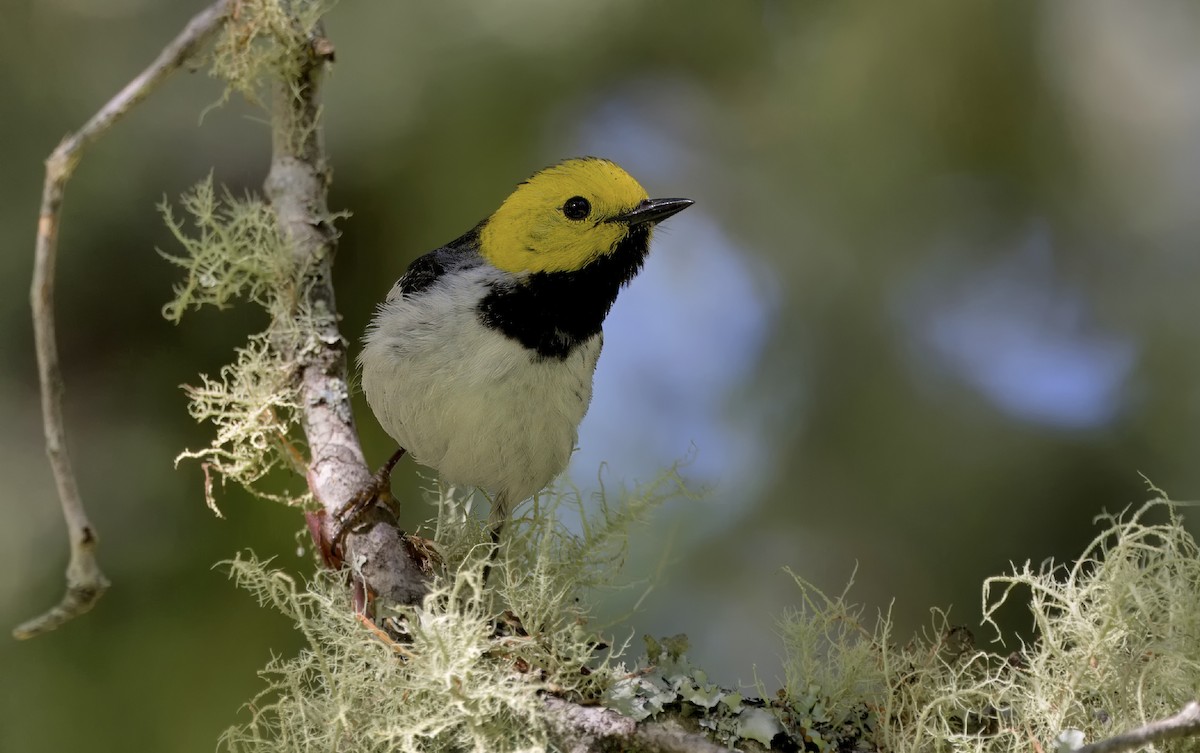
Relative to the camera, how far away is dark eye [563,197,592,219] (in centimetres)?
167

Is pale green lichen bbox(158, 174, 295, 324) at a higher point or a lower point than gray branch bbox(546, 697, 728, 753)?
higher

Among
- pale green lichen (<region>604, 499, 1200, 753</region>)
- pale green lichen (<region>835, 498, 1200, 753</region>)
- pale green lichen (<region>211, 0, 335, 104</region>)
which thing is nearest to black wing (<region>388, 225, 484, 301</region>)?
pale green lichen (<region>211, 0, 335, 104</region>)

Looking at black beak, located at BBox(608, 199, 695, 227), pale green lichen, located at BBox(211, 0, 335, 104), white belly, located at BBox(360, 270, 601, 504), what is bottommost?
white belly, located at BBox(360, 270, 601, 504)

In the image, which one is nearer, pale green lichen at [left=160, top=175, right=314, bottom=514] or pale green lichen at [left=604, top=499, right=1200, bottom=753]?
pale green lichen at [left=604, top=499, right=1200, bottom=753]

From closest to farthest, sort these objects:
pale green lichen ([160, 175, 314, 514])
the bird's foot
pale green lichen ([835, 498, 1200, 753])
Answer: pale green lichen ([835, 498, 1200, 753])
the bird's foot
pale green lichen ([160, 175, 314, 514])

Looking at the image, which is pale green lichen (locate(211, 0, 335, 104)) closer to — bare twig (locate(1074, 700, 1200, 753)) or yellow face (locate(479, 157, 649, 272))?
yellow face (locate(479, 157, 649, 272))

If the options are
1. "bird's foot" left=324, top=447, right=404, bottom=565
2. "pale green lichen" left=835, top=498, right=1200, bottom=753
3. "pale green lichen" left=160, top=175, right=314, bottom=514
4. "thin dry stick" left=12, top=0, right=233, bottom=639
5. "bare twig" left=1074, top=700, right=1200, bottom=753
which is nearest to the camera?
"bare twig" left=1074, top=700, right=1200, bottom=753

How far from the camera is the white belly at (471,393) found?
65.0 inches

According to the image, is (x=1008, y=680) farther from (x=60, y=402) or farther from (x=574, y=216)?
(x=60, y=402)

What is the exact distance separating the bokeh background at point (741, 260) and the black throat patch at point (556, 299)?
32.4 inches

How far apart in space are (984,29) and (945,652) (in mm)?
1895

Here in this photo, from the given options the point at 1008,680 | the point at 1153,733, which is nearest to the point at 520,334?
the point at 1008,680

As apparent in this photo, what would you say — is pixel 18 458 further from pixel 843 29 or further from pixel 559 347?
pixel 843 29

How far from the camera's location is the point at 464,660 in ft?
3.79
